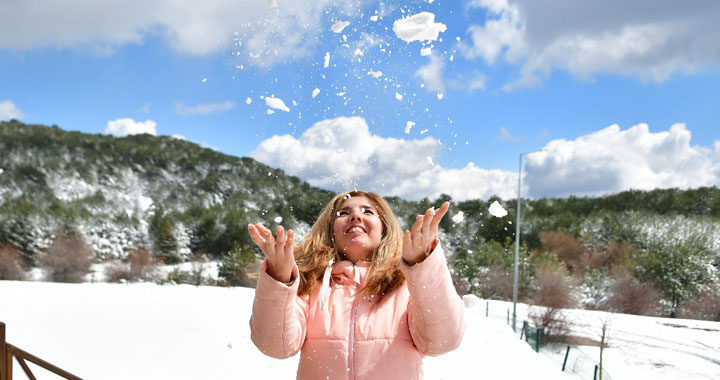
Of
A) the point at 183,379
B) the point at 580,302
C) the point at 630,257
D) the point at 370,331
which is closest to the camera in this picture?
the point at 370,331

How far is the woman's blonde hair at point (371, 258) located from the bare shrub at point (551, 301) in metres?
22.3

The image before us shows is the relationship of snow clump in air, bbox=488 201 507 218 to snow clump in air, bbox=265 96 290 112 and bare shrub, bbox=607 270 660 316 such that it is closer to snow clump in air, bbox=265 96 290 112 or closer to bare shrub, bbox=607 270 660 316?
snow clump in air, bbox=265 96 290 112

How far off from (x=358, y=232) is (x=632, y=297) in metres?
33.8

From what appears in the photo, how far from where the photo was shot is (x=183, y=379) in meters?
7.62

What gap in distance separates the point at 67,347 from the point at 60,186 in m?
75.8

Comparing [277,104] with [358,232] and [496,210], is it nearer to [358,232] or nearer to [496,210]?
[358,232]

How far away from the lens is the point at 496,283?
32.3 m

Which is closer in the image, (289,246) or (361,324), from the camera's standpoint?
(289,246)

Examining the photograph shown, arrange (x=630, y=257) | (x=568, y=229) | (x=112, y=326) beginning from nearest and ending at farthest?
(x=112, y=326), (x=630, y=257), (x=568, y=229)

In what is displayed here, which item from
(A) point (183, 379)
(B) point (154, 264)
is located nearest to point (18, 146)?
(B) point (154, 264)

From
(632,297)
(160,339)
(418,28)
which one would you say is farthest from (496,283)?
(418,28)

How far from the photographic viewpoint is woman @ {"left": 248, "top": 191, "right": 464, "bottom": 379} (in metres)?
1.77

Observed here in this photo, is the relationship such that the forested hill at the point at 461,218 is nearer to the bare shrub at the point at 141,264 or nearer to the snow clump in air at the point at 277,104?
the snow clump in air at the point at 277,104

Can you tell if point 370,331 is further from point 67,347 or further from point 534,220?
point 534,220
